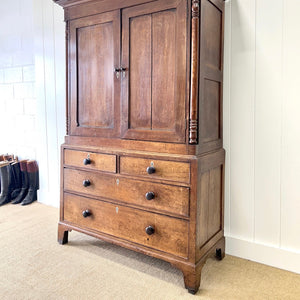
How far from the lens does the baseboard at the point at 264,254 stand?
6.57 feet

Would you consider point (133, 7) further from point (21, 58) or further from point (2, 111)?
point (2, 111)

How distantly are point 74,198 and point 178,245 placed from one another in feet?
2.96

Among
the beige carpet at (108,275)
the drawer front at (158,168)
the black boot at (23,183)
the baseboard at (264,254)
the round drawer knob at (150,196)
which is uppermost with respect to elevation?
the drawer front at (158,168)

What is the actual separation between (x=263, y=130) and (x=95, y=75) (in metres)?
1.21

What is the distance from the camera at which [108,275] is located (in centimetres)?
195

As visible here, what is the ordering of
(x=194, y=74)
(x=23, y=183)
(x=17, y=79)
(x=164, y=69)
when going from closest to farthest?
1. (x=194, y=74)
2. (x=164, y=69)
3. (x=23, y=183)
4. (x=17, y=79)

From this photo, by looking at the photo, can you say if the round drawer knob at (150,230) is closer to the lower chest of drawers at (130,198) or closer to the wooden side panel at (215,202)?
the lower chest of drawers at (130,198)

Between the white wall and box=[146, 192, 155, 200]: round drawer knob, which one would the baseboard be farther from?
the white wall

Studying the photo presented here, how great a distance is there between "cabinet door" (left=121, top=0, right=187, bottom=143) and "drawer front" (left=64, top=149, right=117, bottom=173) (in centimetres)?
21

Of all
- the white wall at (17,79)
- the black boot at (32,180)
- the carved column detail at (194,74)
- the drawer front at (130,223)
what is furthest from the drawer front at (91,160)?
the white wall at (17,79)

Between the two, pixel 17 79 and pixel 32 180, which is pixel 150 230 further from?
pixel 17 79

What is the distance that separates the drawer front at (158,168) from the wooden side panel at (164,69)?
8.5 inches

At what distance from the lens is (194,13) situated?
1.72 metres

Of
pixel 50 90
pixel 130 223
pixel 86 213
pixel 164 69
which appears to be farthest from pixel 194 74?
pixel 50 90
